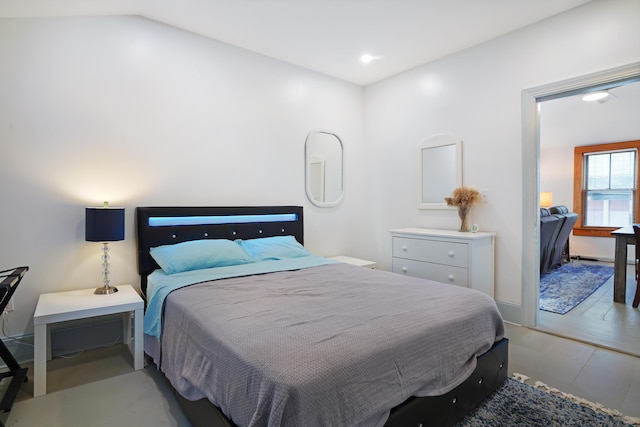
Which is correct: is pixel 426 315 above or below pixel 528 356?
above

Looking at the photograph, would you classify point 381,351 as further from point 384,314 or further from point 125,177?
point 125,177

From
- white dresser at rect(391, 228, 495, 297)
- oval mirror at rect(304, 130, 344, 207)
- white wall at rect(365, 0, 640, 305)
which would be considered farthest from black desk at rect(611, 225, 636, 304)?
oval mirror at rect(304, 130, 344, 207)

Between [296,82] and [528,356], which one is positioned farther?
[296,82]

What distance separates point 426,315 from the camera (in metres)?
1.68

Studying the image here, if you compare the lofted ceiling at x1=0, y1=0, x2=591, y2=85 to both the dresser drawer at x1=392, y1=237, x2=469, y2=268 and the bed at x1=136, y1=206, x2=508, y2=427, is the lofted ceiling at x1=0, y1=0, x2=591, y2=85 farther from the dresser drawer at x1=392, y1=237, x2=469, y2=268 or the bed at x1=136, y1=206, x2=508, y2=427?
the dresser drawer at x1=392, y1=237, x2=469, y2=268

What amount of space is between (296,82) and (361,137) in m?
1.21

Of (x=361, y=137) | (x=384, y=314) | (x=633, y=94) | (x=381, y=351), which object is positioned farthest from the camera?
(x=633, y=94)

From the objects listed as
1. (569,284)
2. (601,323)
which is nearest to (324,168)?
(601,323)

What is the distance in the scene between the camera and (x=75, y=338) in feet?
8.50

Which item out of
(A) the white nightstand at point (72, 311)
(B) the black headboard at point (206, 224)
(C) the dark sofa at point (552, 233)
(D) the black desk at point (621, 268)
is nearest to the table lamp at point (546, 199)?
(C) the dark sofa at point (552, 233)

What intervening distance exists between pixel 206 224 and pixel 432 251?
2237 mm

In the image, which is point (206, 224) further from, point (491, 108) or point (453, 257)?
point (491, 108)

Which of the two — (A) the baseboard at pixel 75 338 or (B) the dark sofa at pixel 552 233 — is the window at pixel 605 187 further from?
(A) the baseboard at pixel 75 338

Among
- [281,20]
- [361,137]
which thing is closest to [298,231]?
[361,137]
